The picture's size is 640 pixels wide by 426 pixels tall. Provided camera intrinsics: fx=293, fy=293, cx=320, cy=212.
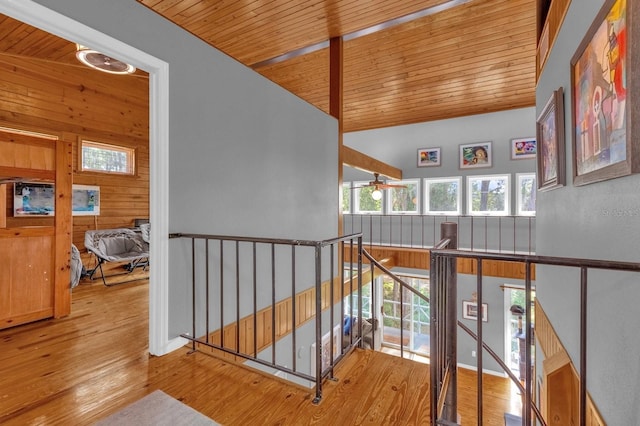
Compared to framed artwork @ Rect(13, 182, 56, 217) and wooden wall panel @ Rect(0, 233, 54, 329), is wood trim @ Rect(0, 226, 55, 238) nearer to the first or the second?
wooden wall panel @ Rect(0, 233, 54, 329)

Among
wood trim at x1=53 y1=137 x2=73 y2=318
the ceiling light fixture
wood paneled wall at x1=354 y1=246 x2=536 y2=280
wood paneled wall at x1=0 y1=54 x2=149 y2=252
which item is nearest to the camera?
wood trim at x1=53 y1=137 x2=73 y2=318

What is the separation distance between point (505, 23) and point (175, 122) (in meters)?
3.70

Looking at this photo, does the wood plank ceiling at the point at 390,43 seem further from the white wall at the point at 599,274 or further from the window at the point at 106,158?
the window at the point at 106,158

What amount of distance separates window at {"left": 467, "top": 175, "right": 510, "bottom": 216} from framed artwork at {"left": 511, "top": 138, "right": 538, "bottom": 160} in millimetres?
463

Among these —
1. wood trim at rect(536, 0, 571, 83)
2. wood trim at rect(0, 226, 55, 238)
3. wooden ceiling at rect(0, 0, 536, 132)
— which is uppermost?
wooden ceiling at rect(0, 0, 536, 132)

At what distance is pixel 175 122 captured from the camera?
84.7 inches

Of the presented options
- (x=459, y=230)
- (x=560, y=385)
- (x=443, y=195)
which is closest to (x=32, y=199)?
(x=560, y=385)

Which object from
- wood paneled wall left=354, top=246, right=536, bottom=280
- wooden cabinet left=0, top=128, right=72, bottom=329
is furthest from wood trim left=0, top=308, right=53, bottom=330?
wood paneled wall left=354, top=246, right=536, bottom=280

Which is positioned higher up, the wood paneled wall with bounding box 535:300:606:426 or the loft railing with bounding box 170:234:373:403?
the loft railing with bounding box 170:234:373:403

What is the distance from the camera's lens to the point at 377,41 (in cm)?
374

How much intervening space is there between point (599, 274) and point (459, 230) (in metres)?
5.35

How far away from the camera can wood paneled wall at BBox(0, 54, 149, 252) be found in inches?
156

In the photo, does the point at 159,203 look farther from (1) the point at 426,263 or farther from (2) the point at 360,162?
(1) the point at 426,263

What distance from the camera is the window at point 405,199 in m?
7.12
